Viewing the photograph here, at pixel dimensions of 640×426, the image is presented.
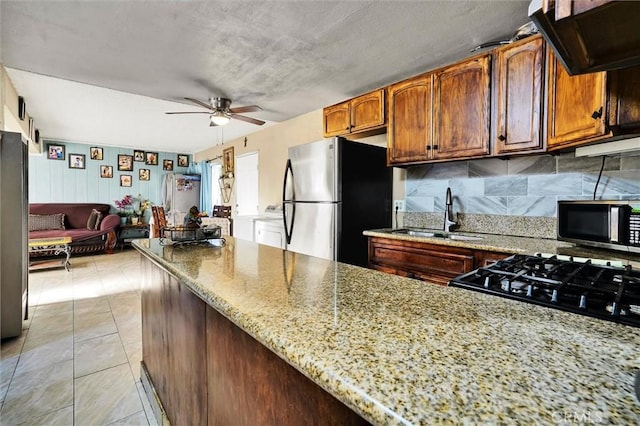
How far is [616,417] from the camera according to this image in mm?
346

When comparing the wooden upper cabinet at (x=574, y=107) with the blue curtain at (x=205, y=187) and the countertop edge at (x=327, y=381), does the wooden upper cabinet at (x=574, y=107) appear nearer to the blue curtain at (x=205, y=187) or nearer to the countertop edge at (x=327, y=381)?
the countertop edge at (x=327, y=381)

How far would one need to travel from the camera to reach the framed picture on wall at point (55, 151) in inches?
251

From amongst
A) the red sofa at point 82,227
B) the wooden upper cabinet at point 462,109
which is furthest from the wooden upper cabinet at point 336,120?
the red sofa at point 82,227

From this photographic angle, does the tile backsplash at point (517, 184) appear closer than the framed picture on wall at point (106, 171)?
Yes

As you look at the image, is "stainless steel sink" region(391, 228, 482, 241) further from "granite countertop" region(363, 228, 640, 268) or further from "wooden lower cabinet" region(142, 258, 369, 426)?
"wooden lower cabinet" region(142, 258, 369, 426)

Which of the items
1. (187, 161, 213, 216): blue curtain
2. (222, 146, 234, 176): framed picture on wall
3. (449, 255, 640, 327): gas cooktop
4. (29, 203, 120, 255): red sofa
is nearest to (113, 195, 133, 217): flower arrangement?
(29, 203, 120, 255): red sofa

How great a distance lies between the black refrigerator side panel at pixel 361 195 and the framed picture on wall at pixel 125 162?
21.8 ft

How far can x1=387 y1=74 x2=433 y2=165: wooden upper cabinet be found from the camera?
2.44 m

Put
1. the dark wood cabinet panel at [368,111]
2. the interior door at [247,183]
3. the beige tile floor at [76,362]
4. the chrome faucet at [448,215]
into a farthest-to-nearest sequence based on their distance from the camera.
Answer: the interior door at [247,183] < the dark wood cabinet panel at [368,111] < the chrome faucet at [448,215] < the beige tile floor at [76,362]

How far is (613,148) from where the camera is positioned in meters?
1.67

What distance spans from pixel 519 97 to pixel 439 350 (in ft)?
6.81

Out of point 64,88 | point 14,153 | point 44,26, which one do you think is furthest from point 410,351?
point 64,88

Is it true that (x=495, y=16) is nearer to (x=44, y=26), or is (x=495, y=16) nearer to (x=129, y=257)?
(x=44, y=26)

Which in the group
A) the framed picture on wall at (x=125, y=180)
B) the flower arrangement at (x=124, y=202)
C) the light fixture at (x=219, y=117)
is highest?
the light fixture at (x=219, y=117)
